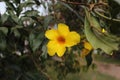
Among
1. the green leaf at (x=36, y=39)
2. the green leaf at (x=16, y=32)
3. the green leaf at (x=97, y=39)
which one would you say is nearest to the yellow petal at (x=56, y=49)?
the green leaf at (x=97, y=39)

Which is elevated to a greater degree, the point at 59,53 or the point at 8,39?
the point at 59,53

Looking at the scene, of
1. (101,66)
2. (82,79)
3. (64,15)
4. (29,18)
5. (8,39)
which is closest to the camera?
(29,18)

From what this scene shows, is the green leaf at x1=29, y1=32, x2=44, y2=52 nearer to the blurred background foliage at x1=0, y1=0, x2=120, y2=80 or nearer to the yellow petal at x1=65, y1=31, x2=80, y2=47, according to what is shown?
the blurred background foliage at x1=0, y1=0, x2=120, y2=80

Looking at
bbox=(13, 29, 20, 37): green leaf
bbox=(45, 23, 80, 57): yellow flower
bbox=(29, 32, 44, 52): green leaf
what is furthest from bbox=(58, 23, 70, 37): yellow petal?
bbox=(13, 29, 20, 37): green leaf

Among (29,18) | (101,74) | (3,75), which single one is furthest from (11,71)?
(101,74)

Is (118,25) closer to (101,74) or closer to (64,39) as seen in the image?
(64,39)

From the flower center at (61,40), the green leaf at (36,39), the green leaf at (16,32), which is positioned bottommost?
the green leaf at (16,32)

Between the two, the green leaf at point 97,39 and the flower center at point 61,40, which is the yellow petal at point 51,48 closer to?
the flower center at point 61,40
